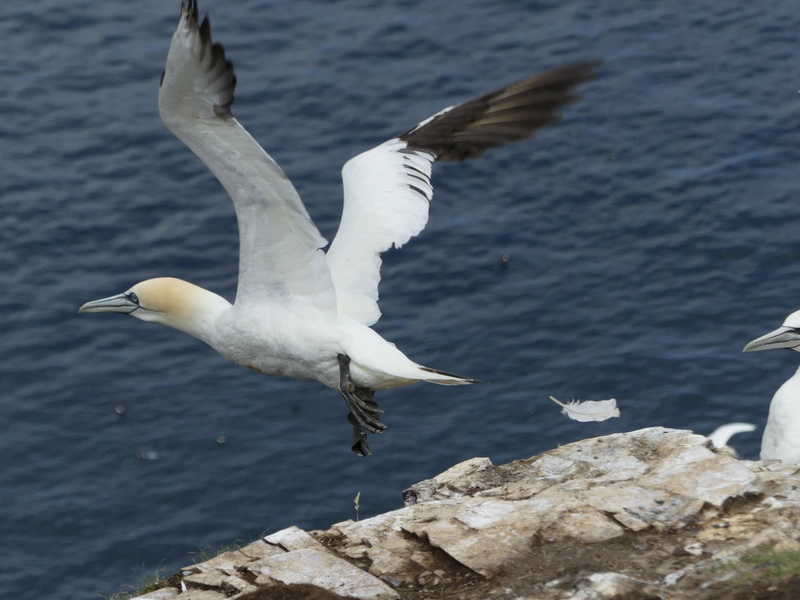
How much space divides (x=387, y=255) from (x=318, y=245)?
22.3 feet

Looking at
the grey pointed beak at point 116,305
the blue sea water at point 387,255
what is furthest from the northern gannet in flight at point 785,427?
the grey pointed beak at point 116,305

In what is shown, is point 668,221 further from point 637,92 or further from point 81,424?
point 81,424

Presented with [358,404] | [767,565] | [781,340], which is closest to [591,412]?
[781,340]

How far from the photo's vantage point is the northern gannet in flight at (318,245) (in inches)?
234

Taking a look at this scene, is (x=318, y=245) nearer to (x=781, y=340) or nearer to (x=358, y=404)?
(x=358, y=404)

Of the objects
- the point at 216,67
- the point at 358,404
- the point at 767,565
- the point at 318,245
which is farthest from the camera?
the point at 358,404

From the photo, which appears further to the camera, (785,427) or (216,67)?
(785,427)

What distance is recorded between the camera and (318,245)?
21.8 ft

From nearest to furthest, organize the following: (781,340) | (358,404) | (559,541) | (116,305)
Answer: (559,541) < (358,404) < (116,305) < (781,340)

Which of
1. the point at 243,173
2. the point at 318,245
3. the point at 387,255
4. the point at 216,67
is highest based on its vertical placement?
the point at 216,67

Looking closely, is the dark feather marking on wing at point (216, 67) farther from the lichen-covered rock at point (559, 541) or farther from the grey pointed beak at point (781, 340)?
the grey pointed beak at point (781, 340)

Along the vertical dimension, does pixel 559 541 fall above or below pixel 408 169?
below

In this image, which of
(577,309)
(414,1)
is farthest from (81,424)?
(414,1)

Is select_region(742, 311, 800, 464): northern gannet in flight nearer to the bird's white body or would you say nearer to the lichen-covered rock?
the bird's white body
